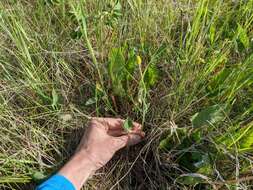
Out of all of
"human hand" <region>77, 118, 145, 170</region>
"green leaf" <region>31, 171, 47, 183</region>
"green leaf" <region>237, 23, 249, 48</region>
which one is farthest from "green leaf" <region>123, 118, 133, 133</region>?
"green leaf" <region>237, 23, 249, 48</region>

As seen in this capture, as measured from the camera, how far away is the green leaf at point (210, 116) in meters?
1.09

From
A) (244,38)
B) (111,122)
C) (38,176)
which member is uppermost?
(244,38)

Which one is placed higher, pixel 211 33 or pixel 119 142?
pixel 211 33

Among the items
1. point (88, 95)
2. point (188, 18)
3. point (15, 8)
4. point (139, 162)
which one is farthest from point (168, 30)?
point (15, 8)

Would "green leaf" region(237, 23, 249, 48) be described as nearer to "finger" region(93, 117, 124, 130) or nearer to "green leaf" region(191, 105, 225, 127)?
"green leaf" region(191, 105, 225, 127)

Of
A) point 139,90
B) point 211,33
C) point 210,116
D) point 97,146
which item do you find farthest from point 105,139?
point 211,33

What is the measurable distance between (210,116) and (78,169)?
1.28ft

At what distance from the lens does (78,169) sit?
1146 millimetres

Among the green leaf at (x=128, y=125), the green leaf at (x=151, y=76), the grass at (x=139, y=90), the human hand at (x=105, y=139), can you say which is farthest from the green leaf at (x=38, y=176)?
the green leaf at (x=151, y=76)

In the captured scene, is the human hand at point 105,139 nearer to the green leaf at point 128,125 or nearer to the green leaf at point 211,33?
the green leaf at point 128,125

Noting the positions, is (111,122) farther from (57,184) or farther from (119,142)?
(57,184)

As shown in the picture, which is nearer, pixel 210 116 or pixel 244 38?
pixel 210 116

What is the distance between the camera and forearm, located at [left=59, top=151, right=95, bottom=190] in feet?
3.72

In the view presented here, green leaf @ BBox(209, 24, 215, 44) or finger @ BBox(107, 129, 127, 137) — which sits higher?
green leaf @ BBox(209, 24, 215, 44)
